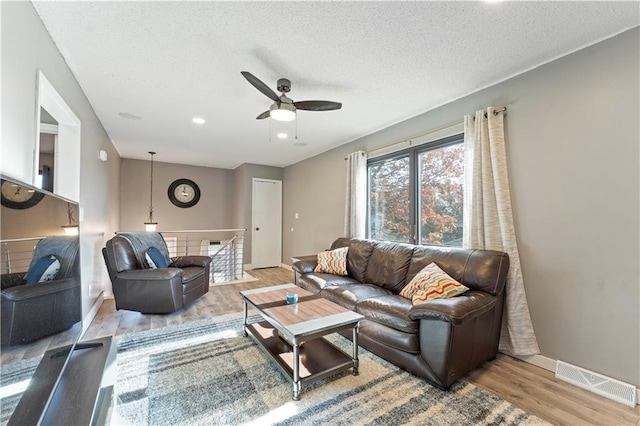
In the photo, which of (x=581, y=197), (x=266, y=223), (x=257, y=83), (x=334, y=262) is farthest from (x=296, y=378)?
(x=266, y=223)

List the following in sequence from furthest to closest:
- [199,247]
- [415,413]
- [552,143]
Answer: [199,247]
[552,143]
[415,413]

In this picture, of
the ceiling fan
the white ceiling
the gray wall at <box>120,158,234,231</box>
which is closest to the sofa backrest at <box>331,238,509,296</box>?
the white ceiling

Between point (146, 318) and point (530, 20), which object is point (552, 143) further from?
point (146, 318)

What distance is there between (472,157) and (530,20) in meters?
1.14

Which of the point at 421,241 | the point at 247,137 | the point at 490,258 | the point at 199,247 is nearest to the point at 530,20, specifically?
the point at 490,258

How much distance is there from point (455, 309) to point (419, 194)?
6.06ft

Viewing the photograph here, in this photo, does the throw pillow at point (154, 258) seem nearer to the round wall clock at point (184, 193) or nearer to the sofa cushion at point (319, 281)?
the sofa cushion at point (319, 281)

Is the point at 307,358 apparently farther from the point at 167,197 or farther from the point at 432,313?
the point at 167,197

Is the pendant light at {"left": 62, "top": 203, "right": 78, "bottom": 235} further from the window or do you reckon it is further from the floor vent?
the floor vent

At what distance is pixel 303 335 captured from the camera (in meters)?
1.79

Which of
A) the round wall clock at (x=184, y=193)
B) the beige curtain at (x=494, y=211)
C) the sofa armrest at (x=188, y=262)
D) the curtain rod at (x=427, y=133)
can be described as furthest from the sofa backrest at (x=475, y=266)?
the round wall clock at (x=184, y=193)

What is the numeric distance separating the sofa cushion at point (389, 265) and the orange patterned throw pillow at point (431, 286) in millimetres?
244

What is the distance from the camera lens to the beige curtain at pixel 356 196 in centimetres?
406

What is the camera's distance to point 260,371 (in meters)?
2.07
